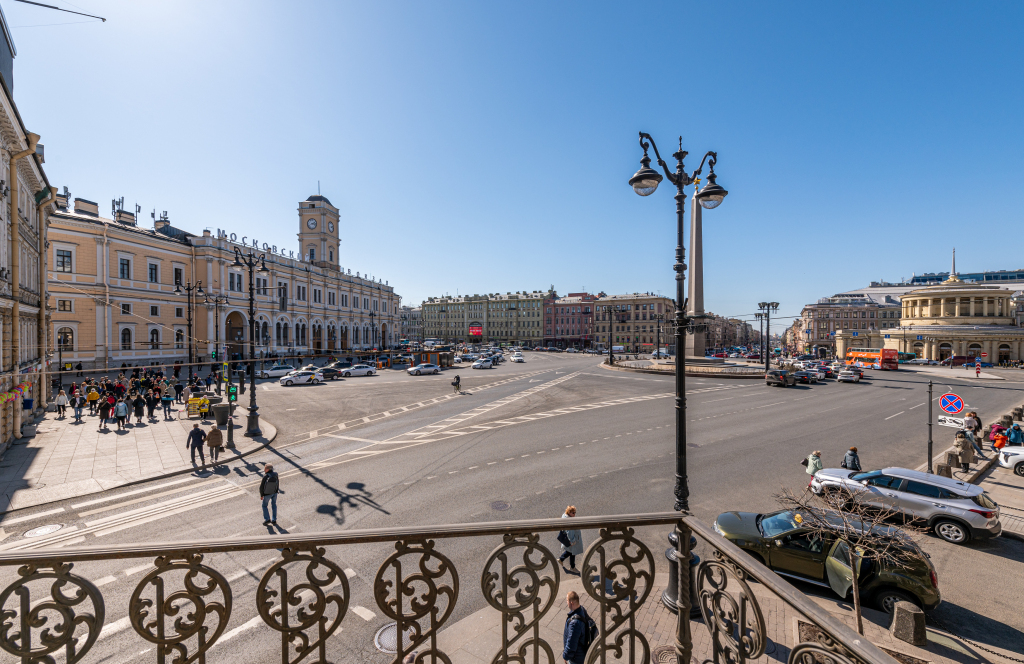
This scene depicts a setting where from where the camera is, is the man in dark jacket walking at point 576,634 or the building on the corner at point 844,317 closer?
the man in dark jacket walking at point 576,634

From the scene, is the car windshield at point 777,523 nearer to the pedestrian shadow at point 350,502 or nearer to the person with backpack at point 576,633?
the person with backpack at point 576,633

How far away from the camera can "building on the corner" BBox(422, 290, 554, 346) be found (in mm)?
114438

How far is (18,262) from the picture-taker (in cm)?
1803

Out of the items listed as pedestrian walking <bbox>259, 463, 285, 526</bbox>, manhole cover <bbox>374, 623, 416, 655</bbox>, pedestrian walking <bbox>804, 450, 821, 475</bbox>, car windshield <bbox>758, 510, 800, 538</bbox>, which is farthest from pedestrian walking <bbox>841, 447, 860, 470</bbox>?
pedestrian walking <bbox>259, 463, 285, 526</bbox>

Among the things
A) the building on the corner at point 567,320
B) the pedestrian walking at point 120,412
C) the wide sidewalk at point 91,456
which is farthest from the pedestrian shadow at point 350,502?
the building on the corner at point 567,320

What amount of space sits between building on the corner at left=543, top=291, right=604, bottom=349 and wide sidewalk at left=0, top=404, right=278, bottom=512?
93.3 m

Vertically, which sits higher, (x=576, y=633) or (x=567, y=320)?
(x=567, y=320)

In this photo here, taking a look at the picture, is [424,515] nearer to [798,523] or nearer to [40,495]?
[798,523]

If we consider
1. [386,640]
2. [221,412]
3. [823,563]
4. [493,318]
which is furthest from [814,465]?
[493,318]

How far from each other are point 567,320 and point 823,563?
10447 centimetres

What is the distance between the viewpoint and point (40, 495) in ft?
38.2

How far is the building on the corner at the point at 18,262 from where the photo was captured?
1603 centimetres

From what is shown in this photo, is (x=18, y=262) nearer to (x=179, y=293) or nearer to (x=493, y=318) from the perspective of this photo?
(x=179, y=293)

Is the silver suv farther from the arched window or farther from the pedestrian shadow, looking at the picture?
the arched window
